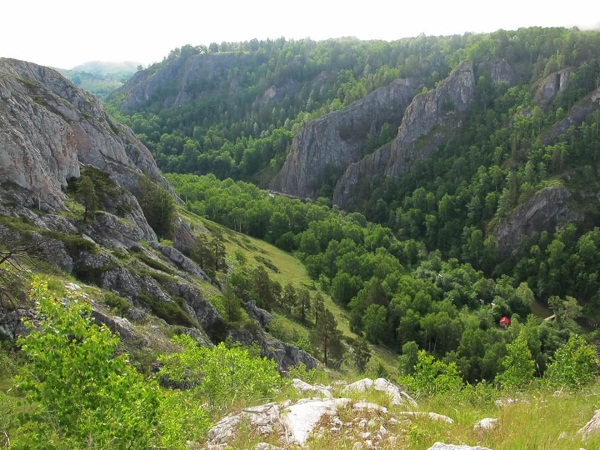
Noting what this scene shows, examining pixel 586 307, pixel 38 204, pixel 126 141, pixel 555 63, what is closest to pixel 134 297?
pixel 38 204

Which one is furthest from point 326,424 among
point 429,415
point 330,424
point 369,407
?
point 429,415

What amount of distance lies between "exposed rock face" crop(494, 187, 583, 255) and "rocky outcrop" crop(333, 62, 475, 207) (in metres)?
54.9

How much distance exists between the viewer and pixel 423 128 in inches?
7633

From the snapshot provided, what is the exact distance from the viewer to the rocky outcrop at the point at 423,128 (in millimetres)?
189750

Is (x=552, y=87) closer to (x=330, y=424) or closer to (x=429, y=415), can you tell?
(x=429, y=415)

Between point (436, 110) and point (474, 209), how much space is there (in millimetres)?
58350

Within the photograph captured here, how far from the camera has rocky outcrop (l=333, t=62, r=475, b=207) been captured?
18975 cm

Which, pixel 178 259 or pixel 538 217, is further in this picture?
pixel 538 217

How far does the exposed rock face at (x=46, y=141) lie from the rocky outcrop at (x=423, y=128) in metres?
113

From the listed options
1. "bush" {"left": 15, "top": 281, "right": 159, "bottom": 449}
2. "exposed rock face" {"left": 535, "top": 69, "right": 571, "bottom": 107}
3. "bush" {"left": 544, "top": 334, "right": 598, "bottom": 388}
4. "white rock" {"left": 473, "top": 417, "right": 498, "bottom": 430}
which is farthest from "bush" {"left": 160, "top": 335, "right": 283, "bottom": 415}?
"exposed rock face" {"left": 535, "top": 69, "right": 571, "bottom": 107}

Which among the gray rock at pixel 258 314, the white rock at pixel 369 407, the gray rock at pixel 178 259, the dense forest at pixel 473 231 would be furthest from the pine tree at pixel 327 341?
the white rock at pixel 369 407

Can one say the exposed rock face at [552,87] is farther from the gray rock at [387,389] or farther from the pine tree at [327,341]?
the gray rock at [387,389]

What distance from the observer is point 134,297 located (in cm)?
4097

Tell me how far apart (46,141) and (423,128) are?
161979mm
